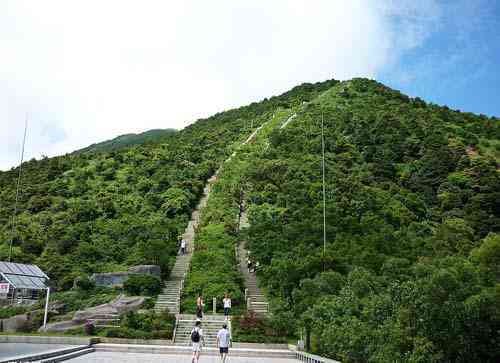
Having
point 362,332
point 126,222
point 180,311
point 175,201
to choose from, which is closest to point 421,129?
point 175,201

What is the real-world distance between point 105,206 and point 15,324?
20.6 m

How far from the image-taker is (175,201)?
46094 mm

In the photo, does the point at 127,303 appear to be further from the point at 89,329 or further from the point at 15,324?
the point at 15,324

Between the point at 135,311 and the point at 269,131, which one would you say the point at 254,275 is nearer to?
the point at 135,311

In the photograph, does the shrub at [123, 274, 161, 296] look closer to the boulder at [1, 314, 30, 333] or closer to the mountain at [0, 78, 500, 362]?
the mountain at [0, 78, 500, 362]

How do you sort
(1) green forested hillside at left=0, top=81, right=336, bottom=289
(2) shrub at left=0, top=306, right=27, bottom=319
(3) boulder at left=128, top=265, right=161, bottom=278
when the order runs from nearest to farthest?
1. (2) shrub at left=0, top=306, right=27, bottom=319
2. (3) boulder at left=128, top=265, right=161, bottom=278
3. (1) green forested hillside at left=0, top=81, right=336, bottom=289

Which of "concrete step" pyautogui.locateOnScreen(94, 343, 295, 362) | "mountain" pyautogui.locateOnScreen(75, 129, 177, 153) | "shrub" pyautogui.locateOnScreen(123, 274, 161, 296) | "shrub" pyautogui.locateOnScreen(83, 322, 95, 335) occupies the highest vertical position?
"mountain" pyautogui.locateOnScreen(75, 129, 177, 153)

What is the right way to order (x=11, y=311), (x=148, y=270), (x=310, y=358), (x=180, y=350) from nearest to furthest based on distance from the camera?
(x=310, y=358) → (x=180, y=350) → (x=11, y=311) → (x=148, y=270)

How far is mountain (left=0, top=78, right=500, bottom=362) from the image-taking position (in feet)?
42.8

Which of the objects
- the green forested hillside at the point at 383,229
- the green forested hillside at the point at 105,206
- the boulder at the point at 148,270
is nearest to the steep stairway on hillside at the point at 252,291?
the green forested hillside at the point at 383,229

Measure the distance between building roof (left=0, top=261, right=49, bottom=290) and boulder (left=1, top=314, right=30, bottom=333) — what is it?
1915 millimetres

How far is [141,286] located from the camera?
28.4 meters

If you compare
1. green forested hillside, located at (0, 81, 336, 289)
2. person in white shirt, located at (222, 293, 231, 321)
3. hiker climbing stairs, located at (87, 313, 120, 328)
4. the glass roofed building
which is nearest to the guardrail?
person in white shirt, located at (222, 293, 231, 321)

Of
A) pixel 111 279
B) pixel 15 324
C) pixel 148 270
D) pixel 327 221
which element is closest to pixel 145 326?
pixel 15 324
